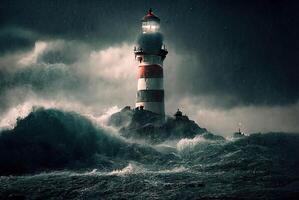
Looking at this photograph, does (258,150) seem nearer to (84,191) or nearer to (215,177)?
(215,177)

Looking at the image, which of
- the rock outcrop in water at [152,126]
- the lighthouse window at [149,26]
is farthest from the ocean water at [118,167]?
the lighthouse window at [149,26]

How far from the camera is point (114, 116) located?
40969mm

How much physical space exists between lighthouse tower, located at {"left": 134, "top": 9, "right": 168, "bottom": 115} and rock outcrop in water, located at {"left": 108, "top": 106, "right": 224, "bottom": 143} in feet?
2.78

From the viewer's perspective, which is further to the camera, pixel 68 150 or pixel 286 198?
pixel 68 150

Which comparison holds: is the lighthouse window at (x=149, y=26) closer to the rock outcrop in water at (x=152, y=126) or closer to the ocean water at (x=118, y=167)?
the rock outcrop in water at (x=152, y=126)

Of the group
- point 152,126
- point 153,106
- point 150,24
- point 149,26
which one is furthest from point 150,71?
point 152,126

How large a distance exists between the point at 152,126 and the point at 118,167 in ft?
53.0

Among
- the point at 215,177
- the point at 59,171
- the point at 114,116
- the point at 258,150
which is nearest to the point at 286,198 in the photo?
the point at 215,177

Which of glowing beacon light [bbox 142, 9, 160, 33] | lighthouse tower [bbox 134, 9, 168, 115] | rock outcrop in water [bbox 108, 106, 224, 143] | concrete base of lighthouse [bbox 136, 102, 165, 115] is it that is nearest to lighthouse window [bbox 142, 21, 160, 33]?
glowing beacon light [bbox 142, 9, 160, 33]

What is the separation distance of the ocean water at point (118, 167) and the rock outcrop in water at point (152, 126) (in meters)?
6.59

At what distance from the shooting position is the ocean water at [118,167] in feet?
49.8

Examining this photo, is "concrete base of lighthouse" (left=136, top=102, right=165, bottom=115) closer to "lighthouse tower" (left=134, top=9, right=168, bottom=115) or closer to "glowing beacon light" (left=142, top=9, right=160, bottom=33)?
"lighthouse tower" (left=134, top=9, right=168, bottom=115)

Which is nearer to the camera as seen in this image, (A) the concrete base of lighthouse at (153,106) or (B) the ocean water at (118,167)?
(B) the ocean water at (118,167)

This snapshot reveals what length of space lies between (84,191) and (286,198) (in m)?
6.92
